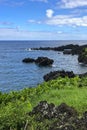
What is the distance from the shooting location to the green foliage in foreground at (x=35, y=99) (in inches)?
534

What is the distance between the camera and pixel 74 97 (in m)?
21.4

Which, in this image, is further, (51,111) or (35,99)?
(35,99)

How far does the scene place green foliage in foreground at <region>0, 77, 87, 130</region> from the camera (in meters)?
13.6

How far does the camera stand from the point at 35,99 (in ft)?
69.7

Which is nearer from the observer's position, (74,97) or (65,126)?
(65,126)

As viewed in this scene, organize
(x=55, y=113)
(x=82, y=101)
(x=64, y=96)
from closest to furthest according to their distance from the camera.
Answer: (x=55, y=113) < (x=82, y=101) < (x=64, y=96)

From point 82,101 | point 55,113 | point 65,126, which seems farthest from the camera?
point 82,101

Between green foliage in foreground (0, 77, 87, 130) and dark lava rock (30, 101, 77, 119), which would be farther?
dark lava rock (30, 101, 77, 119)

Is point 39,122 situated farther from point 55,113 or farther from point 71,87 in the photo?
point 71,87

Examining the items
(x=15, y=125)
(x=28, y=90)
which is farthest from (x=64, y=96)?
(x=15, y=125)

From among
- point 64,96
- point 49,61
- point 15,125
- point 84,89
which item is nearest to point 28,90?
point 64,96

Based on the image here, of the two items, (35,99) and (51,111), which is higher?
(51,111)

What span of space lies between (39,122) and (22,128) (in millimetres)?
1163

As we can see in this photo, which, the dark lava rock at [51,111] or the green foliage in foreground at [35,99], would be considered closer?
the green foliage in foreground at [35,99]
